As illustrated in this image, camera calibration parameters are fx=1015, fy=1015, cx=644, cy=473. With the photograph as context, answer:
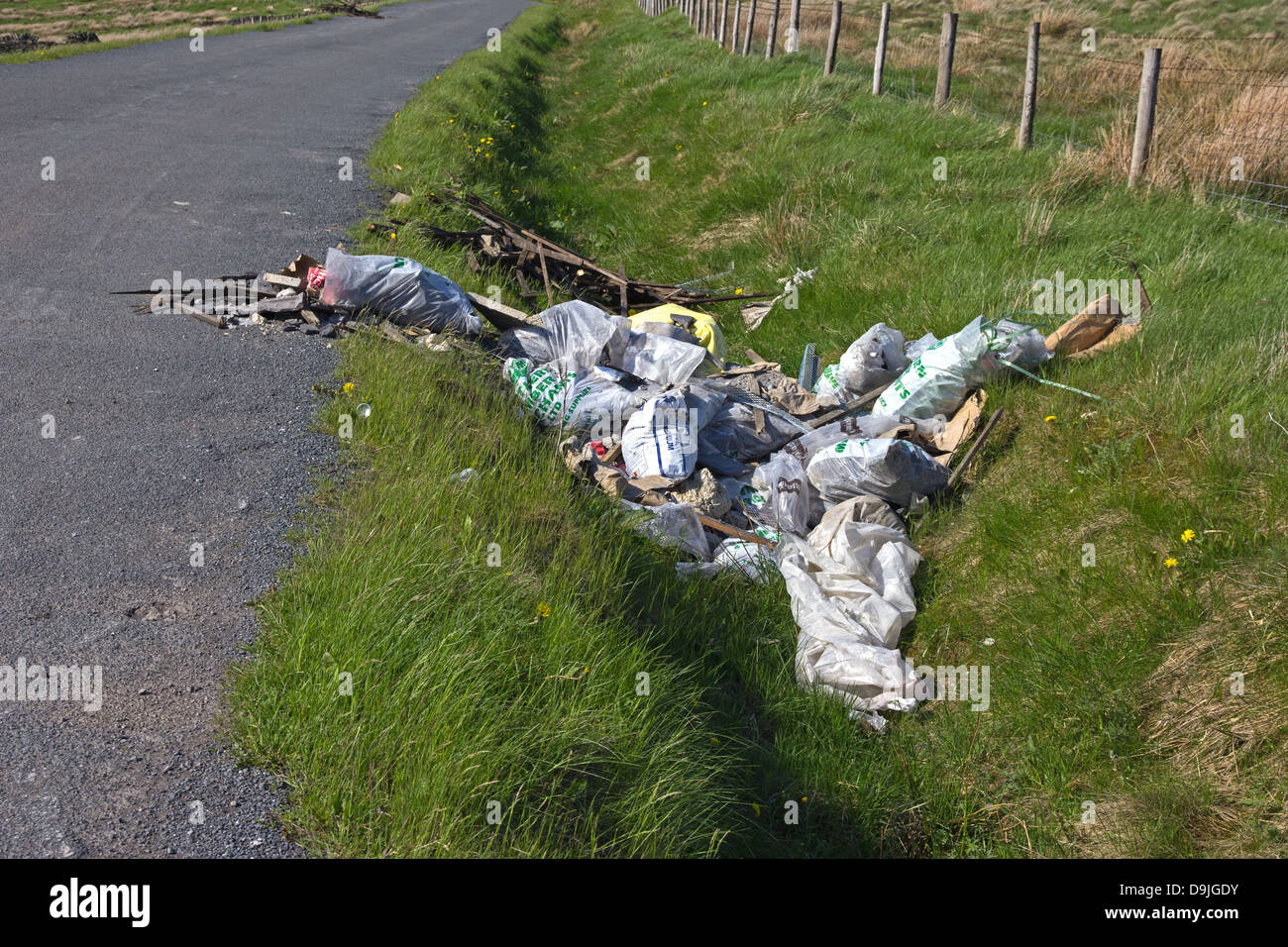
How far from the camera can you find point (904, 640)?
5195mm

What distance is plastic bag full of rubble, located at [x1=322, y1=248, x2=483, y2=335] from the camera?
21.3 feet

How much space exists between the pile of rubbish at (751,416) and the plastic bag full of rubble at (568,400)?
0.03 ft

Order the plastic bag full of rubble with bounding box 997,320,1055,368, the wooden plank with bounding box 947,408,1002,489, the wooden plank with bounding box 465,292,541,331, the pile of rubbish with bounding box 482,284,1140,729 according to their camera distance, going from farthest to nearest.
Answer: the wooden plank with bounding box 465,292,541,331 < the plastic bag full of rubble with bounding box 997,320,1055,368 < the wooden plank with bounding box 947,408,1002,489 < the pile of rubbish with bounding box 482,284,1140,729

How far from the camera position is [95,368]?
18.0ft

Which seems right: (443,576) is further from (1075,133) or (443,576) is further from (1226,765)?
(1075,133)

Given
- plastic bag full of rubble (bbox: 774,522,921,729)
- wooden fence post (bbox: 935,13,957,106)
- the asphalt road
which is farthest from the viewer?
wooden fence post (bbox: 935,13,957,106)

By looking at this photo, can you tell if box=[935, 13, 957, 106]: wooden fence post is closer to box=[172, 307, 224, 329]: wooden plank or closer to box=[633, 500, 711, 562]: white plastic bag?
box=[633, 500, 711, 562]: white plastic bag

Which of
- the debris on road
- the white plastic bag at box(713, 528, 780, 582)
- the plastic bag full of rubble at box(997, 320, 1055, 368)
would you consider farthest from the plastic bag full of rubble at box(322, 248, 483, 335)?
the plastic bag full of rubble at box(997, 320, 1055, 368)

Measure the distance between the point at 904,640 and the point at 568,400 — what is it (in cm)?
260

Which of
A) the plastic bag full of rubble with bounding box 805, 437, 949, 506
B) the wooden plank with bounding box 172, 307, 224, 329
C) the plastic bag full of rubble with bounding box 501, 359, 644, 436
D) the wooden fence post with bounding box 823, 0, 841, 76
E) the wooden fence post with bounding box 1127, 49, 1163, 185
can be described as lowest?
the plastic bag full of rubble with bounding box 805, 437, 949, 506

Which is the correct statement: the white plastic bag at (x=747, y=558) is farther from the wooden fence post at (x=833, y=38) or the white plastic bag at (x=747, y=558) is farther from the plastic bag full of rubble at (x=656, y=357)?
the wooden fence post at (x=833, y=38)

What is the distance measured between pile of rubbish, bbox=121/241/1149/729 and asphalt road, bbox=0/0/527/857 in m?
0.71

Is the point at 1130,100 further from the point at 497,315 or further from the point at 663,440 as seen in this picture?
the point at 663,440
